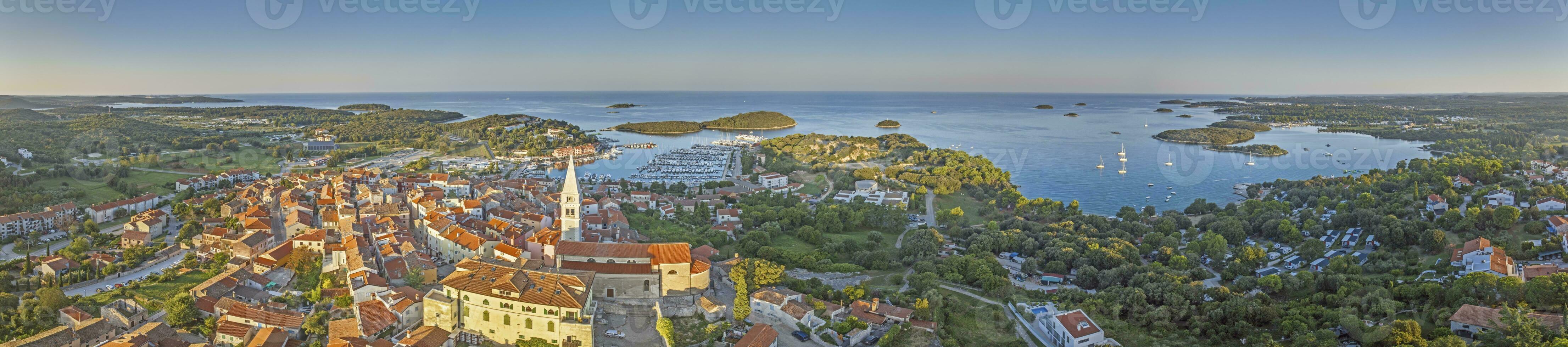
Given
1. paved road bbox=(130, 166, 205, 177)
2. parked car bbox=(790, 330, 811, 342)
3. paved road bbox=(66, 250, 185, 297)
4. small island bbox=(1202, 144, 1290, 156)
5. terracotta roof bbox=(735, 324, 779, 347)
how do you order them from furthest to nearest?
small island bbox=(1202, 144, 1290, 156)
paved road bbox=(130, 166, 205, 177)
paved road bbox=(66, 250, 185, 297)
parked car bbox=(790, 330, 811, 342)
terracotta roof bbox=(735, 324, 779, 347)

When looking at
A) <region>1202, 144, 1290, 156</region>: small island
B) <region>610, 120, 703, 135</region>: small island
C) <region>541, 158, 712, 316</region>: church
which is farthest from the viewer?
<region>610, 120, 703, 135</region>: small island

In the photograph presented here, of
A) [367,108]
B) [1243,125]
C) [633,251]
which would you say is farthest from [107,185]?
[367,108]

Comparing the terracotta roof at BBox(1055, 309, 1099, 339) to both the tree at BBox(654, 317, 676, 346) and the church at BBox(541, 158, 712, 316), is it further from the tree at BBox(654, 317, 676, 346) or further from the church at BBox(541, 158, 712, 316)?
the tree at BBox(654, 317, 676, 346)

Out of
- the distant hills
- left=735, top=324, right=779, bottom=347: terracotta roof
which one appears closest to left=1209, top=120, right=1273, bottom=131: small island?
left=735, top=324, right=779, bottom=347: terracotta roof

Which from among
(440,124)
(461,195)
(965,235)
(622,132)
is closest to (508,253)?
(461,195)

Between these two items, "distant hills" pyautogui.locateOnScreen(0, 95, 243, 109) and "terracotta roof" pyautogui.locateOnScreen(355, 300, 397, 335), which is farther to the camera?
"distant hills" pyautogui.locateOnScreen(0, 95, 243, 109)

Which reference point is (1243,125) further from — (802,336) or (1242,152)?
(802,336)
